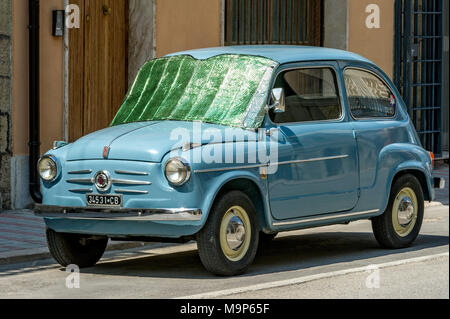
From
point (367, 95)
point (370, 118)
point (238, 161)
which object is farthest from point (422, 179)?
point (238, 161)

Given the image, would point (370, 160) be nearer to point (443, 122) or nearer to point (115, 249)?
point (115, 249)

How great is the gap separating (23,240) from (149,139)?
114 inches

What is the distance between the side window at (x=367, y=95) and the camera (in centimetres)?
1139

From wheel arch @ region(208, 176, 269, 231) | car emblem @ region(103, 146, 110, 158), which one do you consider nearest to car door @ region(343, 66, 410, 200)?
wheel arch @ region(208, 176, 269, 231)

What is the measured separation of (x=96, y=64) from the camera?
1641cm

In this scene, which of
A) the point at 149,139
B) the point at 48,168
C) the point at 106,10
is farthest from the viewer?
the point at 106,10

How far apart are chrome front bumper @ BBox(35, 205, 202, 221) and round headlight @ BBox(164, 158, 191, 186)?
234 mm

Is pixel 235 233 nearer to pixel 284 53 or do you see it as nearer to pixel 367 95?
pixel 284 53

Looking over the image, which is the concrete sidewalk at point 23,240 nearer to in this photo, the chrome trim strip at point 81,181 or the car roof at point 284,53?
the chrome trim strip at point 81,181

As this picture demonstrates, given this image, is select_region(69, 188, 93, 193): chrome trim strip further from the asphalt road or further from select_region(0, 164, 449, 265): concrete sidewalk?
select_region(0, 164, 449, 265): concrete sidewalk

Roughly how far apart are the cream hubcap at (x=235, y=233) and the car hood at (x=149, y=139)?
2.08ft

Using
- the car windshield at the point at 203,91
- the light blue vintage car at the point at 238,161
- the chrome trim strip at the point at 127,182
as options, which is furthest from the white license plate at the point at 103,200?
the car windshield at the point at 203,91

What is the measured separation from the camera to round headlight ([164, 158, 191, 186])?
31.2 ft
